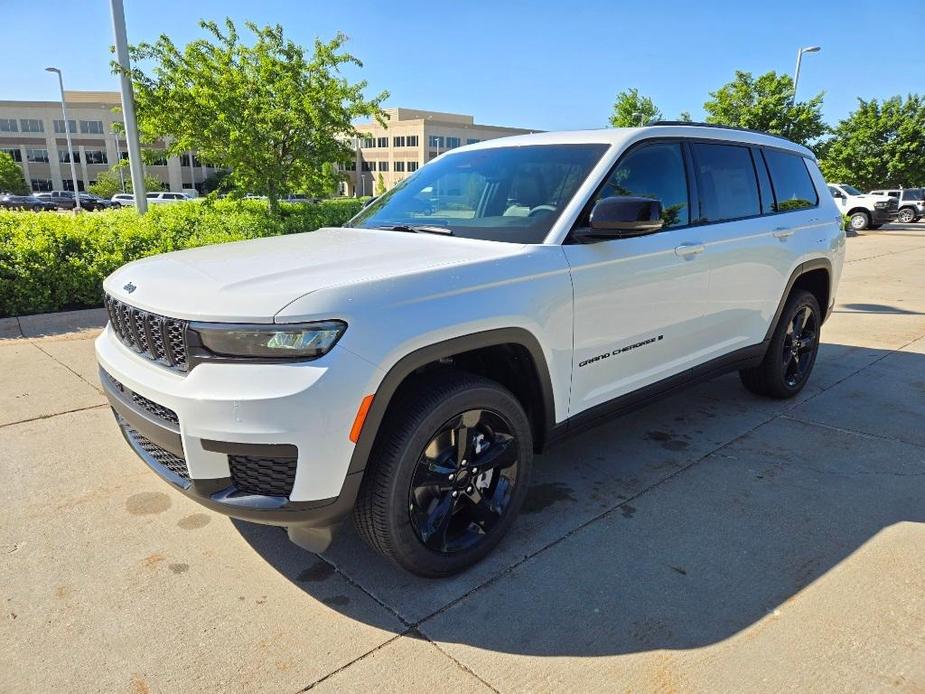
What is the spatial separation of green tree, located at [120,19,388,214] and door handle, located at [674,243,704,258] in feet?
30.7

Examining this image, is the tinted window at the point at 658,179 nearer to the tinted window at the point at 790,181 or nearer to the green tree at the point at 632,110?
the tinted window at the point at 790,181

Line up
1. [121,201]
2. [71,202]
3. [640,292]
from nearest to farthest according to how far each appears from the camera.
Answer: [640,292] < [121,201] < [71,202]

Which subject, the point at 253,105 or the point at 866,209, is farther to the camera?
the point at 866,209

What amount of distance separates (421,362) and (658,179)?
1.95m

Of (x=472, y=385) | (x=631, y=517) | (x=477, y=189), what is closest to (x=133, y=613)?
(x=472, y=385)

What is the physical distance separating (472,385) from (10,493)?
2654mm

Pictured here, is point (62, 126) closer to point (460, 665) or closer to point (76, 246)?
point (76, 246)

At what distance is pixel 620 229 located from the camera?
295 centimetres

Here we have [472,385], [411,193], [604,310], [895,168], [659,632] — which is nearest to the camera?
[659,632]

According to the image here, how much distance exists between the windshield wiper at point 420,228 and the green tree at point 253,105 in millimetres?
8746

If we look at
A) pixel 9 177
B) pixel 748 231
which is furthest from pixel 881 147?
pixel 9 177

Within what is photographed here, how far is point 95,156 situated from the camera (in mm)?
85188

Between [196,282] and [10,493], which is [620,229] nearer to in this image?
[196,282]

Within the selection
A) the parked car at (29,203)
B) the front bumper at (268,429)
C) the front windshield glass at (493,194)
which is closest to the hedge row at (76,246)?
the front windshield glass at (493,194)
